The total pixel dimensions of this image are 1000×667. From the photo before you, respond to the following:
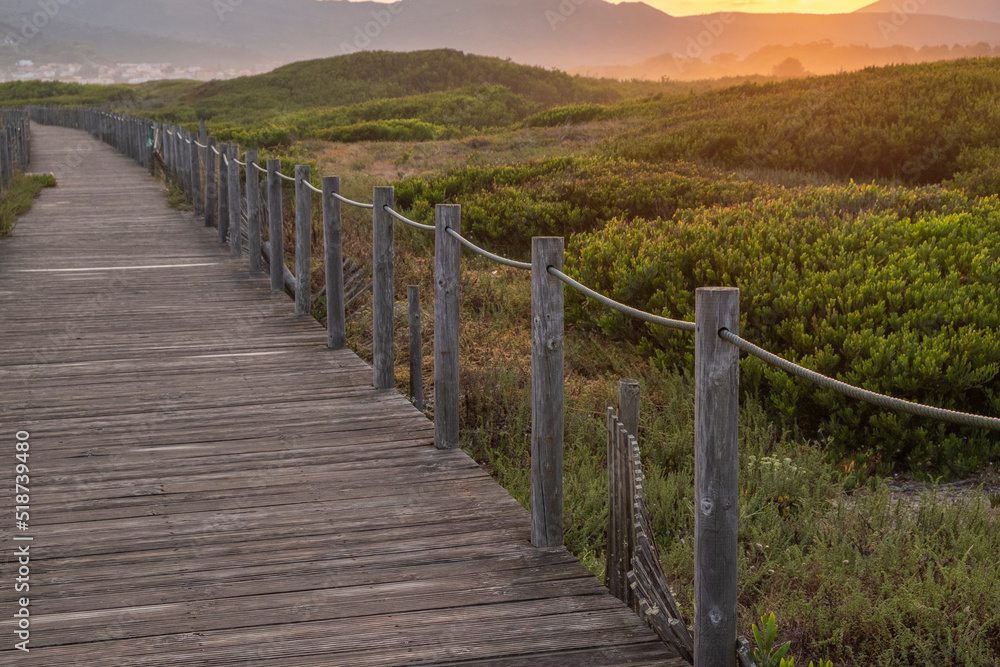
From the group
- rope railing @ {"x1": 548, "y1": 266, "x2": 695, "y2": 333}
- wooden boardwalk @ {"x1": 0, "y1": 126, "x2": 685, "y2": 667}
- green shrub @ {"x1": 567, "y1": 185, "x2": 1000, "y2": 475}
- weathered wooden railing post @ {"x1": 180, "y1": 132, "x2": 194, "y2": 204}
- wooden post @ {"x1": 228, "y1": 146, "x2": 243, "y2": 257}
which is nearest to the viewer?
rope railing @ {"x1": 548, "y1": 266, "x2": 695, "y2": 333}

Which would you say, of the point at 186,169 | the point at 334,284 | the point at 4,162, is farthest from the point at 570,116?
the point at 334,284

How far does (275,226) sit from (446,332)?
449cm

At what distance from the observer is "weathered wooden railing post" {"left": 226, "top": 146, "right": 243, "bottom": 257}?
11.7 meters

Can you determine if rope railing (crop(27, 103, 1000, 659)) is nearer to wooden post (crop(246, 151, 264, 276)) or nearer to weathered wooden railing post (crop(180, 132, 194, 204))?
wooden post (crop(246, 151, 264, 276))

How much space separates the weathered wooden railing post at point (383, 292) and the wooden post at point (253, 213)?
15.6 feet

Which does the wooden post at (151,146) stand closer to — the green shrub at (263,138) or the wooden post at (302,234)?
the green shrub at (263,138)

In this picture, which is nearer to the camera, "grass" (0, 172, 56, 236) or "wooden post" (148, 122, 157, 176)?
"grass" (0, 172, 56, 236)

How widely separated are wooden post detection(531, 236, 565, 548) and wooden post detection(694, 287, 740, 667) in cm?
111

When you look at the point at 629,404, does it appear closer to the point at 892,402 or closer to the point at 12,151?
the point at 892,402

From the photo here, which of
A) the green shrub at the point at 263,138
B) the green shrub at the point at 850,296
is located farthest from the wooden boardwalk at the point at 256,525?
the green shrub at the point at 263,138

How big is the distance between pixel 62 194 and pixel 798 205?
15.8 m

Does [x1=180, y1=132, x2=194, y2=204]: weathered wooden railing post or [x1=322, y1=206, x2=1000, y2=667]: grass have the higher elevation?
[x1=180, y1=132, x2=194, y2=204]: weathered wooden railing post

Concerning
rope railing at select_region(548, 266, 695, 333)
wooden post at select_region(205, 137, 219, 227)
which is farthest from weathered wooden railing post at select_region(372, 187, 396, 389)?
wooden post at select_region(205, 137, 219, 227)

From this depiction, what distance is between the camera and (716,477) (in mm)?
2760
